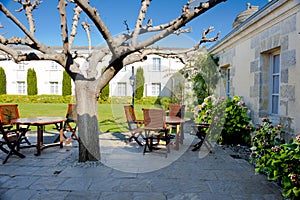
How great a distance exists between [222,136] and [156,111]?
209 centimetres

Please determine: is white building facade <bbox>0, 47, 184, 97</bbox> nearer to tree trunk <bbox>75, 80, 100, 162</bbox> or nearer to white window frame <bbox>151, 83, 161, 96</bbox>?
white window frame <bbox>151, 83, 161, 96</bbox>

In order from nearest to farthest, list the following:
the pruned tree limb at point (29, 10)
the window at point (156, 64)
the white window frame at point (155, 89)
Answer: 1. the pruned tree limb at point (29, 10)
2. the window at point (156, 64)
3. the white window frame at point (155, 89)

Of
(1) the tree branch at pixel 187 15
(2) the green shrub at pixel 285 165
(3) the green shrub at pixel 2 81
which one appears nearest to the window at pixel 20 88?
(3) the green shrub at pixel 2 81

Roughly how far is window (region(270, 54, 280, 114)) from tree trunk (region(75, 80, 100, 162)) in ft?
11.9

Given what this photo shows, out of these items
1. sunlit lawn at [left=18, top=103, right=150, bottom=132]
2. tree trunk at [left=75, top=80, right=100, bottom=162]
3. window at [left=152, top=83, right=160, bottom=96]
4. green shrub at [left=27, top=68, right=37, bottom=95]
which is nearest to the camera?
tree trunk at [left=75, top=80, right=100, bottom=162]

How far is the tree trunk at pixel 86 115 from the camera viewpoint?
3.98 metres

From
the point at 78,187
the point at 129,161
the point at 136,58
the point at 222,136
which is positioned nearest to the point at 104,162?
the point at 129,161

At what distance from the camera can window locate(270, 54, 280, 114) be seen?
15.4 ft

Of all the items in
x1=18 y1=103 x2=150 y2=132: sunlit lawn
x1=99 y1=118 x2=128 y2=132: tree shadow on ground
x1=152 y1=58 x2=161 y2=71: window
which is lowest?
x1=99 y1=118 x2=128 y2=132: tree shadow on ground

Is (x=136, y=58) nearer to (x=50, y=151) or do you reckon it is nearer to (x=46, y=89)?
(x=50, y=151)

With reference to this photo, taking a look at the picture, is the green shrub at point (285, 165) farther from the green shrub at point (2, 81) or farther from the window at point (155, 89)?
the green shrub at point (2, 81)

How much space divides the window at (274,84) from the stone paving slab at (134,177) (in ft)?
4.36

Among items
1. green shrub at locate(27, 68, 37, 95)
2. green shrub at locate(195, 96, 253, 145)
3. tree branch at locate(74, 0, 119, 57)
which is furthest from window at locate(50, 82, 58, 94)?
tree branch at locate(74, 0, 119, 57)

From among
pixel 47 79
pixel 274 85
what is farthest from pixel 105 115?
pixel 47 79
